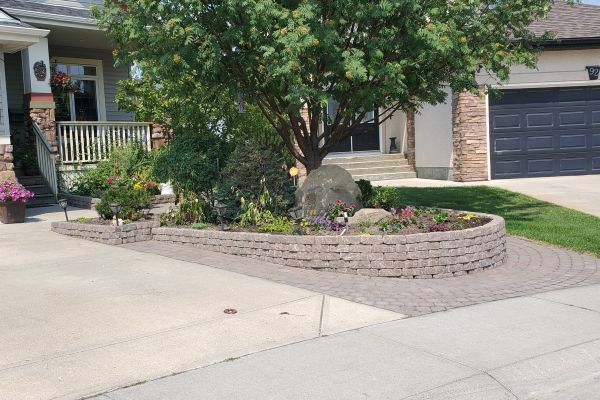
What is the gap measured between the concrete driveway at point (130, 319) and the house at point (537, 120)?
435 inches

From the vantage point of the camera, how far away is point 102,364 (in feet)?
15.4

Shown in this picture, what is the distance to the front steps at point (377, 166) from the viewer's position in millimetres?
18672

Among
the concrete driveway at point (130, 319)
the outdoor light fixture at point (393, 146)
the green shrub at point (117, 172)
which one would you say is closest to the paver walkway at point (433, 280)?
the concrete driveway at point (130, 319)

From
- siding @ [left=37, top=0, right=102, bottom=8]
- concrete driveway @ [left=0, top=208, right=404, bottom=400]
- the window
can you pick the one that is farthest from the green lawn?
siding @ [left=37, top=0, right=102, bottom=8]

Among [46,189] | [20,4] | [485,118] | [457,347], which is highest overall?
[20,4]

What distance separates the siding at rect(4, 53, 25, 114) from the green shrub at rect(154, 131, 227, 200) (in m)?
7.98

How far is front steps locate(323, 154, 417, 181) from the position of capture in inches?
735

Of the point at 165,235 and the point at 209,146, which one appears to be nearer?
the point at 165,235

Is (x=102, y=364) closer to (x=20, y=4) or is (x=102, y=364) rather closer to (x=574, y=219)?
(x=574, y=219)

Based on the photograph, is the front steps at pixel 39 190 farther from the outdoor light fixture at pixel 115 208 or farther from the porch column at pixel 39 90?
the outdoor light fixture at pixel 115 208

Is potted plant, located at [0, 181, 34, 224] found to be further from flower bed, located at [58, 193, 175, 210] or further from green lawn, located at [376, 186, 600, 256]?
green lawn, located at [376, 186, 600, 256]

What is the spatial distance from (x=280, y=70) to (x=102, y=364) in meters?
4.43

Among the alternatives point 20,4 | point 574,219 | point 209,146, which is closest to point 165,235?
point 209,146

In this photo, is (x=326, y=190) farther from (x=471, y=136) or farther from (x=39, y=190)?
(x=471, y=136)
